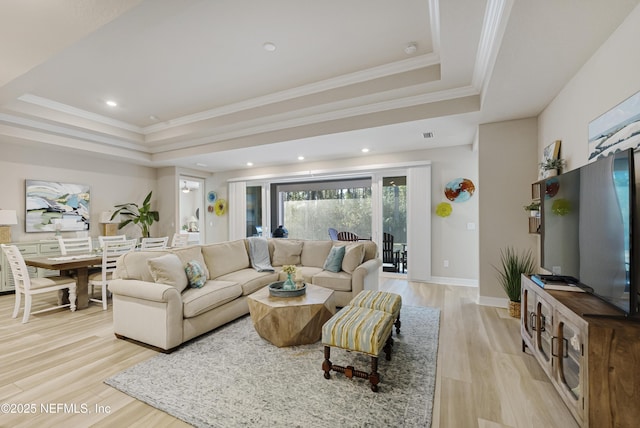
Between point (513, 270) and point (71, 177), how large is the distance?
7636 millimetres

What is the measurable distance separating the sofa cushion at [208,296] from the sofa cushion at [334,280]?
1046 millimetres

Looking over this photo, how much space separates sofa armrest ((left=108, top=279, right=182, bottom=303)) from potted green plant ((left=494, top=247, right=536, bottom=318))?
12.3 feet

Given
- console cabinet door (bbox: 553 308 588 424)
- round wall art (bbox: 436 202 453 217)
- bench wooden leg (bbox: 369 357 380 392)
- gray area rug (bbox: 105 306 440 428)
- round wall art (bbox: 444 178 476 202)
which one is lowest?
gray area rug (bbox: 105 306 440 428)

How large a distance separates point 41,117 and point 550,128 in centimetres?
684

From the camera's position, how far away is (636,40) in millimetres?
1745

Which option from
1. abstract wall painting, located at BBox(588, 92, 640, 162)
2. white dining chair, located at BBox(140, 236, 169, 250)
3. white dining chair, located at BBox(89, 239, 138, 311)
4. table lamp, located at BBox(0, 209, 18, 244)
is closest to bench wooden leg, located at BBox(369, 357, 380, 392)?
abstract wall painting, located at BBox(588, 92, 640, 162)

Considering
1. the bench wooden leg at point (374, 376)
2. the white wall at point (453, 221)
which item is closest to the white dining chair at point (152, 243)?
the bench wooden leg at point (374, 376)

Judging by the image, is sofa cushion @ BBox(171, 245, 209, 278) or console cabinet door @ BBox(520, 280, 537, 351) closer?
console cabinet door @ BBox(520, 280, 537, 351)

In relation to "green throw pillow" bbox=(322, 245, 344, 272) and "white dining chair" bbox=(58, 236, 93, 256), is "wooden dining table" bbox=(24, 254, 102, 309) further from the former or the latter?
"green throw pillow" bbox=(322, 245, 344, 272)

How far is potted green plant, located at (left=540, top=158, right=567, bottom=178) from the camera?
111 inches

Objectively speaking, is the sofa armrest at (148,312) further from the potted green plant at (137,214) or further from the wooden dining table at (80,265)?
the potted green plant at (137,214)

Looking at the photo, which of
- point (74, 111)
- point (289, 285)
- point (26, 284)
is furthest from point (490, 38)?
point (74, 111)

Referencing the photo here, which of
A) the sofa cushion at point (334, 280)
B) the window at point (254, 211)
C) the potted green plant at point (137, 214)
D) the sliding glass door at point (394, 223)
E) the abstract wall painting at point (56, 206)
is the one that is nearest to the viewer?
the sofa cushion at point (334, 280)

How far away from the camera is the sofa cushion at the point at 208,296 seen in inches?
104
